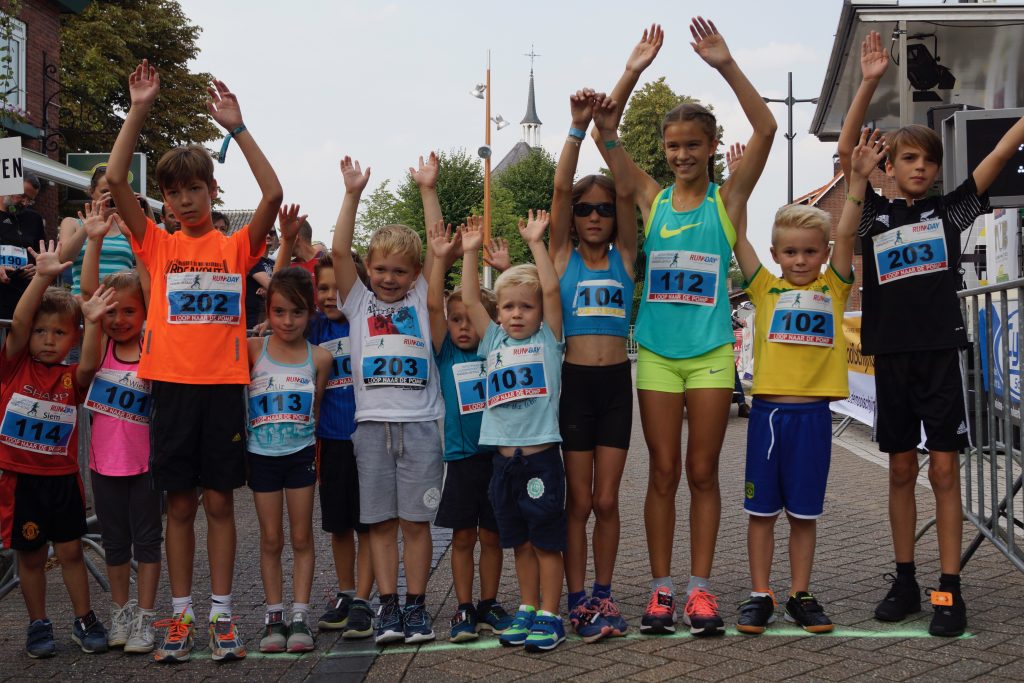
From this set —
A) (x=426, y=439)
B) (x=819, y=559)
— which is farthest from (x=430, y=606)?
(x=819, y=559)

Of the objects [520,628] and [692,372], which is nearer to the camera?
[520,628]

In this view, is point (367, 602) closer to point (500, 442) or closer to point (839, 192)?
point (500, 442)

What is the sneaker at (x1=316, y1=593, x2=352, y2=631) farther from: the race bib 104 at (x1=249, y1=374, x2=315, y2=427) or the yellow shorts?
the yellow shorts

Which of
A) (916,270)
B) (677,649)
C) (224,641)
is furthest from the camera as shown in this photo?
(916,270)

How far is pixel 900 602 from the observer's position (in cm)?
463

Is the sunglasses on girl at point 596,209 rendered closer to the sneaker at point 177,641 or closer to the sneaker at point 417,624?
the sneaker at point 417,624

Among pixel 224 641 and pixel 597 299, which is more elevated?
pixel 597 299

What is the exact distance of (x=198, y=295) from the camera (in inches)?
182

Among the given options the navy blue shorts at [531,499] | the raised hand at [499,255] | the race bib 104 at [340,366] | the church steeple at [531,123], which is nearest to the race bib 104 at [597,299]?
the raised hand at [499,255]

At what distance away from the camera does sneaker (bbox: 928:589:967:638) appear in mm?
4301

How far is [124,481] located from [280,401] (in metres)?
0.77

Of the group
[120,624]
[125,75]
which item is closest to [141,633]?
[120,624]

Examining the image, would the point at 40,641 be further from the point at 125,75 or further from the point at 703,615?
the point at 125,75

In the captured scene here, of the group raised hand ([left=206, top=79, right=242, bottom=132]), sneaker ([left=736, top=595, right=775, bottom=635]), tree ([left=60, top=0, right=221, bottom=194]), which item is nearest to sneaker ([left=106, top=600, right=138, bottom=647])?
raised hand ([left=206, top=79, right=242, bottom=132])
